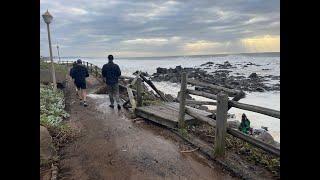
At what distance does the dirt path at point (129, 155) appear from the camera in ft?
16.4

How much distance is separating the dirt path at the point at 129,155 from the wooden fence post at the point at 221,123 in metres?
0.33

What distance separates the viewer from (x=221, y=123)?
18.1 ft

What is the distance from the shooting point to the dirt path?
5008 millimetres

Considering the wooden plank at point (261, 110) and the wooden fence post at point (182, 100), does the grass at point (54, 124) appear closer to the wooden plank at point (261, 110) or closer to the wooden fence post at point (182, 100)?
the wooden fence post at point (182, 100)

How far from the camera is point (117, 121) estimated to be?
891cm

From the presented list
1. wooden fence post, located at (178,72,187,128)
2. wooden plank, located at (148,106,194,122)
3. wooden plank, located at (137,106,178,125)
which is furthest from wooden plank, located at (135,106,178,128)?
wooden plank, located at (148,106,194,122)

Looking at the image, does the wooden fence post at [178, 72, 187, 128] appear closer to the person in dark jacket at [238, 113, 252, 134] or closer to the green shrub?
the person in dark jacket at [238, 113, 252, 134]

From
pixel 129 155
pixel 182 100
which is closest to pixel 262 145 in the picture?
pixel 129 155

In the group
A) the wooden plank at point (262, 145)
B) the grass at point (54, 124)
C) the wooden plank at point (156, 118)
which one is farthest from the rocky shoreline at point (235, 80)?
the wooden plank at point (262, 145)

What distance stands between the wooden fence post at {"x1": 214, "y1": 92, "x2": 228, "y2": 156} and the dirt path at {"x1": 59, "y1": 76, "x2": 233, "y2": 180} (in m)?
0.33
